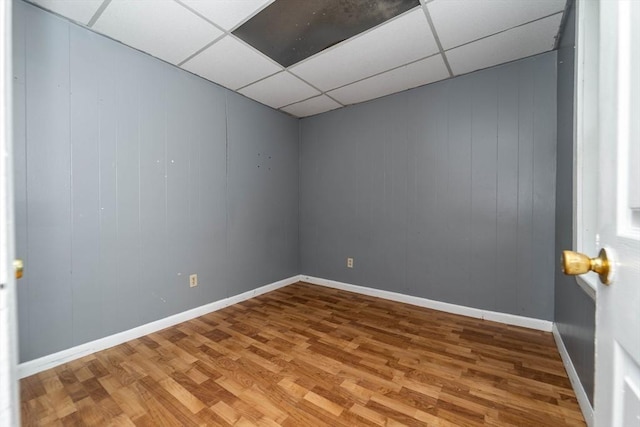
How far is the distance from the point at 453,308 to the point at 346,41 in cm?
264

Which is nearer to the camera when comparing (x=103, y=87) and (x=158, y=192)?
(x=103, y=87)

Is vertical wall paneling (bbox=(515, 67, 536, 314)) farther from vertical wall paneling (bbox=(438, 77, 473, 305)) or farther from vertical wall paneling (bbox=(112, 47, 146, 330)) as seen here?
vertical wall paneling (bbox=(112, 47, 146, 330))

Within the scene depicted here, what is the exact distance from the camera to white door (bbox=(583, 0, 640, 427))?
370 millimetres

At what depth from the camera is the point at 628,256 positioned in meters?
0.38

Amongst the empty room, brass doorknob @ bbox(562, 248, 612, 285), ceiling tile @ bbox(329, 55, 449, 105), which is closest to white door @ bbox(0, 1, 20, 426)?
the empty room

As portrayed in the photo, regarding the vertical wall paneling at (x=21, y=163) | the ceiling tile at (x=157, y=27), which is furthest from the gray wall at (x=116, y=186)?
the ceiling tile at (x=157, y=27)

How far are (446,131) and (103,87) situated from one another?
9.91ft

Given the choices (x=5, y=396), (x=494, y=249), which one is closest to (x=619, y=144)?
(x=5, y=396)

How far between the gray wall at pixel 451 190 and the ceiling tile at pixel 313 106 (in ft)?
0.52

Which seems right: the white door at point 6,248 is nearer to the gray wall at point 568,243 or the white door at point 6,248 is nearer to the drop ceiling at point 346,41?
the drop ceiling at point 346,41

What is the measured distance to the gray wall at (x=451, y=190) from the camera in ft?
7.13

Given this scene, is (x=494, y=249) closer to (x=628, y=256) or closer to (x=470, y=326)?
(x=470, y=326)

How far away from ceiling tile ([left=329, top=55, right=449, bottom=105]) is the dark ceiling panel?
2.27 ft

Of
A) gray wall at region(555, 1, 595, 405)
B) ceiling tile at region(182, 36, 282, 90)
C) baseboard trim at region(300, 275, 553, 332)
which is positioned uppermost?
ceiling tile at region(182, 36, 282, 90)
